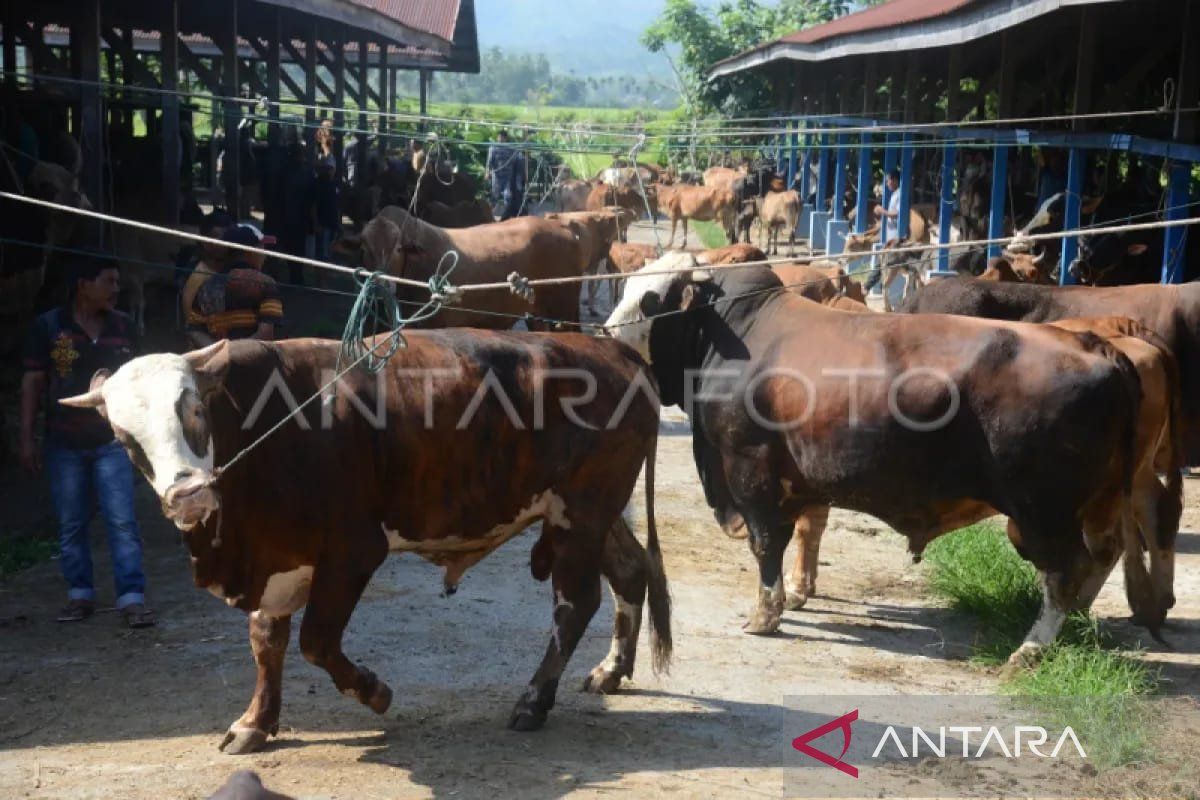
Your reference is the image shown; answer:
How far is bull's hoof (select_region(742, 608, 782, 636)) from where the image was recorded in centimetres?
805

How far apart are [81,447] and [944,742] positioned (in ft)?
14.6

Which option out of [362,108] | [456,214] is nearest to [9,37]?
[456,214]

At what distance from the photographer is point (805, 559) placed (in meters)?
8.82

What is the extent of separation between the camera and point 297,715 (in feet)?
21.6

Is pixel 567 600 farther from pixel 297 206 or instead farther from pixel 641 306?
pixel 297 206

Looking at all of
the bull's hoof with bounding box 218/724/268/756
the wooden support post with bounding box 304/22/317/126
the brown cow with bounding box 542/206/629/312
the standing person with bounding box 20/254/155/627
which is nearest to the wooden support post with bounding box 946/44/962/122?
the brown cow with bounding box 542/206/629/312

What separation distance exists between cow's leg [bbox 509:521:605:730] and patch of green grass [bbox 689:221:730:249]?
24.2m

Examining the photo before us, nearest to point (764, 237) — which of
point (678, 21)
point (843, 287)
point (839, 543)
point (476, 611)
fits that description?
point (678, 21)

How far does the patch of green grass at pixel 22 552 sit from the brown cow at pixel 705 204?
21983 mm

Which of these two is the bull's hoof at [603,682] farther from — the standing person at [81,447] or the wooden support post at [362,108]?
the wooden support post at [362,108]

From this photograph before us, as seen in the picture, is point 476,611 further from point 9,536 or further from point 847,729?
point 9,536

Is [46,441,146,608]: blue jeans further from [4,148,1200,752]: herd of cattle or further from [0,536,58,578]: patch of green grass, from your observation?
[4,148,1200,752]: herd of cattle

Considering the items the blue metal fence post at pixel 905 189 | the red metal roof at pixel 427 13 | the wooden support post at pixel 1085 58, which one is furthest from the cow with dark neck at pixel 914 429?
the red metal roof at pixel 427 13

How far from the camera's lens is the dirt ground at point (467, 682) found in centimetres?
593
